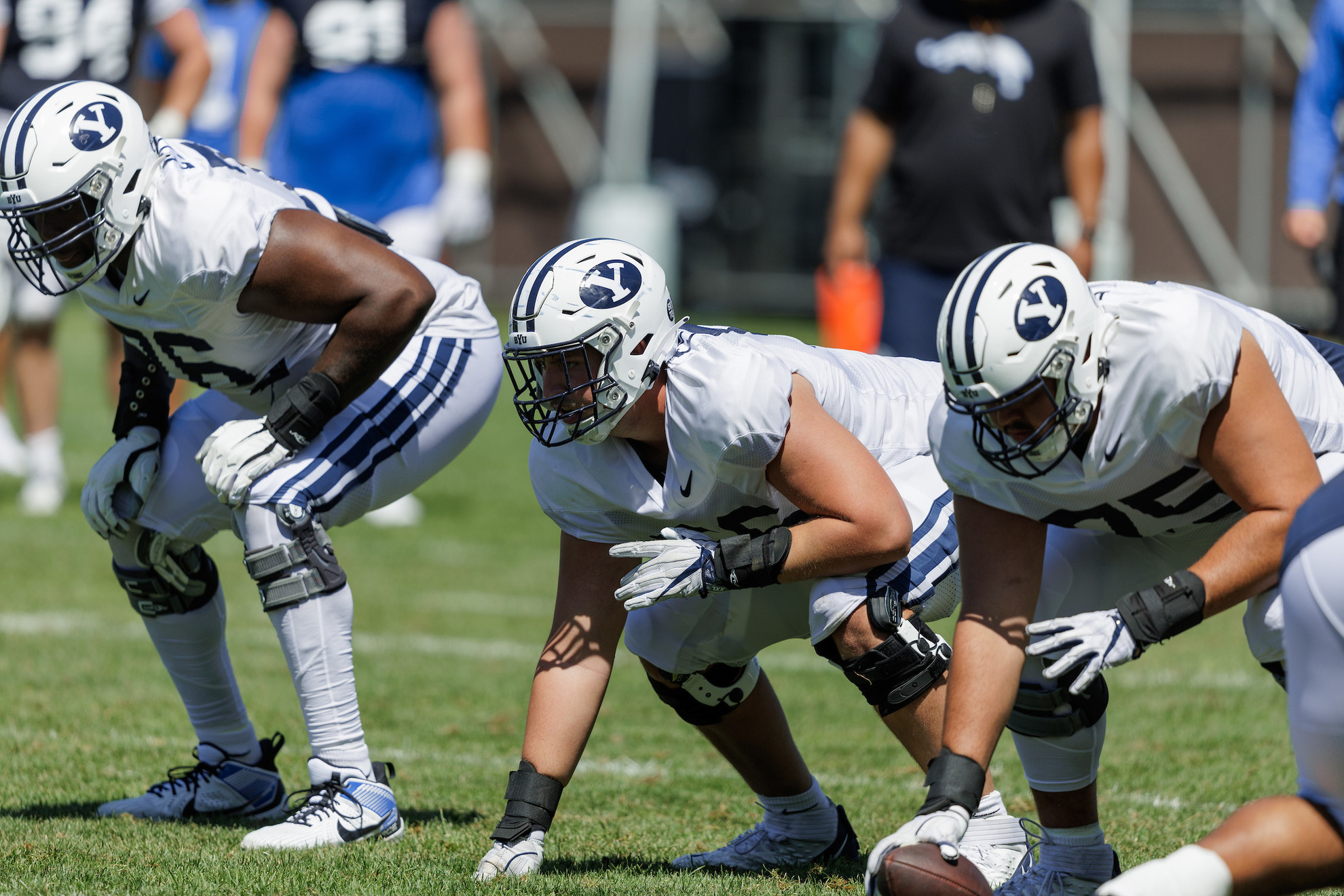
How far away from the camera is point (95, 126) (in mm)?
3707

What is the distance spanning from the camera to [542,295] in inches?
135

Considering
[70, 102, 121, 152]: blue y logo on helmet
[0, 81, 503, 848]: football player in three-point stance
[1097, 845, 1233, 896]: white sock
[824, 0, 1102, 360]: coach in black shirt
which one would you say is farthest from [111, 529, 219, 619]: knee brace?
[824, 0, 1102, 360]: coach in black shirt

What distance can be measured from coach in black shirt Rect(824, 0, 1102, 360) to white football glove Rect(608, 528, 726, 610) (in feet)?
10.0

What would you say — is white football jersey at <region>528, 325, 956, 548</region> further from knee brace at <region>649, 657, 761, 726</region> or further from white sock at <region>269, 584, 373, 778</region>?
white sock at <region>269, 584, 373, 778</region>

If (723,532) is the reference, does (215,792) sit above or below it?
below

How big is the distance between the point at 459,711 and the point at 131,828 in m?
1.58

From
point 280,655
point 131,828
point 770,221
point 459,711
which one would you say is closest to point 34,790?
point 131,828

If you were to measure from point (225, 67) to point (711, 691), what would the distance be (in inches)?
321

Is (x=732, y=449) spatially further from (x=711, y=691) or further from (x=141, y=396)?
(x=141, y=396)

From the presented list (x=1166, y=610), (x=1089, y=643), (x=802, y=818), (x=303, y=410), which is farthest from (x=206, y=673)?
(x=1166, y=610)

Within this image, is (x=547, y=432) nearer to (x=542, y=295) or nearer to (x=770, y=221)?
(x=542, y=295)

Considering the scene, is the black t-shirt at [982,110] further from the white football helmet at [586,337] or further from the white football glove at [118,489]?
the white football glove at [118,489]

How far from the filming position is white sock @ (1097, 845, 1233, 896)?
2.51 metres

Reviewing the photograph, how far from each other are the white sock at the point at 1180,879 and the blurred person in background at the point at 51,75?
254 inches
